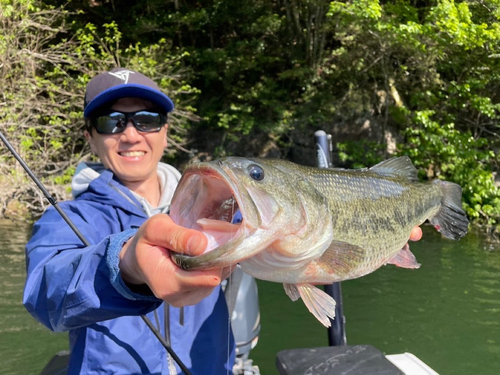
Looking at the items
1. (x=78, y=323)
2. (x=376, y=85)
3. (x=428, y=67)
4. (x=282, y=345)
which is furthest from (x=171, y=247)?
(x=376, y=85)

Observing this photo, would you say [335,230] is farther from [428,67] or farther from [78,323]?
[428,67]

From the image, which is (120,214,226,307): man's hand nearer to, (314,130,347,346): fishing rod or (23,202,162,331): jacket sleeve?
(23,202,162,331): jacket sleeve

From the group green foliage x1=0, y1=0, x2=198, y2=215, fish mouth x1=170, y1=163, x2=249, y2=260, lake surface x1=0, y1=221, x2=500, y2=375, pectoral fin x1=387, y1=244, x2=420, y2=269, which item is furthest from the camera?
green foliage x1=0, y1=0, x2=198, y2=215

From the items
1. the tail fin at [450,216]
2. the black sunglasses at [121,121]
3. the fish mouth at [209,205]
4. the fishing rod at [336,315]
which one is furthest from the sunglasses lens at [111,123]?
the fishing rod at [336,315]

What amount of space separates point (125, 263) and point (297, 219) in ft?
2.03

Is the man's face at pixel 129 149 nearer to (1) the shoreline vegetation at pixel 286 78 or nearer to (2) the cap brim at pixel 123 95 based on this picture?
(2) the cap brim at pixel 123 95

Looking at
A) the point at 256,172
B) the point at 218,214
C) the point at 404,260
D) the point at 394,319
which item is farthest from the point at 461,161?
the point at 218,214

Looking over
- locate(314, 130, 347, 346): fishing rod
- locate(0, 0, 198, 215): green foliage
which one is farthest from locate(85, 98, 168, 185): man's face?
locate(0, 0, 198, 215): green foliage

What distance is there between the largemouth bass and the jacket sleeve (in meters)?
0.30

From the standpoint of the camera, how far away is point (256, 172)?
1.62 meters

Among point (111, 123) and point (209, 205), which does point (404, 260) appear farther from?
point (111, 123)

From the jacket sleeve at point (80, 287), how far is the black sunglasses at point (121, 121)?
34.5 inches

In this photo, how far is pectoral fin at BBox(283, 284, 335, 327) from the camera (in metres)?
1.93

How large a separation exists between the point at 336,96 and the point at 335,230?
16665mm
